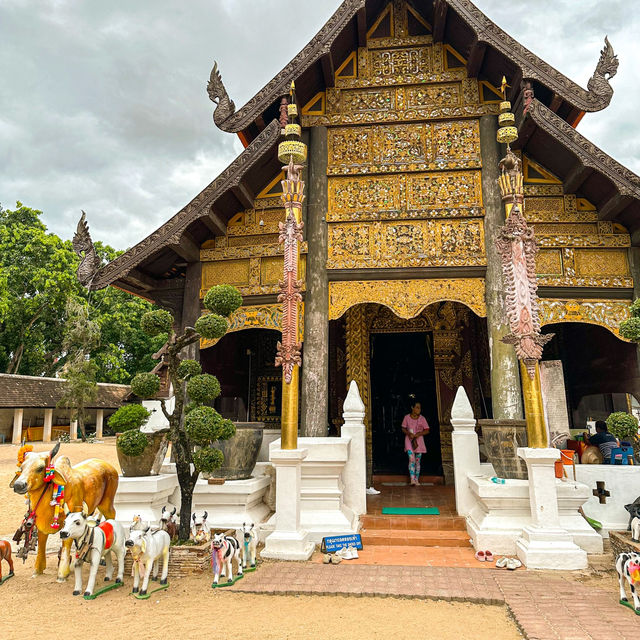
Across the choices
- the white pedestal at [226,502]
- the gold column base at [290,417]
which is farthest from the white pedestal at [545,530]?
the white pedestal at [226,502]

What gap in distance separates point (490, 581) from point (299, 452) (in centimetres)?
189

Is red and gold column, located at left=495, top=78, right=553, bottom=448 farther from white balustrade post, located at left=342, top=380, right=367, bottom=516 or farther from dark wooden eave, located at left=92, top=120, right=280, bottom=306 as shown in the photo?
dark wooden eave, located at left=92, top=120, right=280, bottom=306

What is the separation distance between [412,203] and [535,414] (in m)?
3.41

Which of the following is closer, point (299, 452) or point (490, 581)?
point (490, 581)

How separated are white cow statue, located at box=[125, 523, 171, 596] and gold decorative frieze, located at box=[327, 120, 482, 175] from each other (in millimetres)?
5153

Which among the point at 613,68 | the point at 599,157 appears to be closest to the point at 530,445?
the point at 599,157

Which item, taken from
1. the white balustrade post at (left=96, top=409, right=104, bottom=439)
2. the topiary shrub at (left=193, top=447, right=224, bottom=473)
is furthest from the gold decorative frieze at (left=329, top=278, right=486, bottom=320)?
the white balustrade post at (left=96, top=409, right=104, bottom=439)

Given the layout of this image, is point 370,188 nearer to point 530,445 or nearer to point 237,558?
point 530,445

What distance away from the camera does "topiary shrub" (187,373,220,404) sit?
4352mm

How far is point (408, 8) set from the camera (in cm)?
731

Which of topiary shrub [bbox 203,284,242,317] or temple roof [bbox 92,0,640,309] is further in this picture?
temple roof [bbox 92,0,640,309]

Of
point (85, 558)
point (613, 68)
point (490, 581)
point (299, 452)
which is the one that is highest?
point (613, 68)

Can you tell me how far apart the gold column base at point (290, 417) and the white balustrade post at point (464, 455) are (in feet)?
6.82

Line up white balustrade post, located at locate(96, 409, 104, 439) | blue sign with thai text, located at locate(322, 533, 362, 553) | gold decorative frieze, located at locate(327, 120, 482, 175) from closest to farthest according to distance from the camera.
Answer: blue sign with thai text, located at locate(322, 533, 362, 553) < gold decorative frieze, located at locate(327, 120, 482, 175) < white balustrade post, located at locate(96, 409, 104, 439)
